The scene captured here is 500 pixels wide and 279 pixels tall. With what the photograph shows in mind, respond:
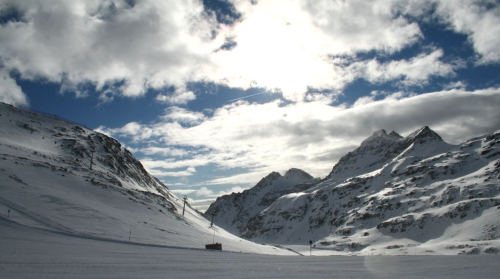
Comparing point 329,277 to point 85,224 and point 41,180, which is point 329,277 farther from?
point 41,180

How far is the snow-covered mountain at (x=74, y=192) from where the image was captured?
42219 mm

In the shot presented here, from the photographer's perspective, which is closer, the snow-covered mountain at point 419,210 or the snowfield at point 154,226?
the snowfield at point 154,226

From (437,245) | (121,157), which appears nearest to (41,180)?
(121,157)

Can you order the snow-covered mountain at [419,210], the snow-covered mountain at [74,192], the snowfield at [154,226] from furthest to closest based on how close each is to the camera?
the snow-covered mountain at [419,210] < the snow-covered mountain at [74,192] < the snowfield at [154,226]

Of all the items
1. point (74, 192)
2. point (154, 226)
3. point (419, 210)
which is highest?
point (74, 192)

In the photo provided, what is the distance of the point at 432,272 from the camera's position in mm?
19781


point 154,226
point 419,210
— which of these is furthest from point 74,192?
point 419,210

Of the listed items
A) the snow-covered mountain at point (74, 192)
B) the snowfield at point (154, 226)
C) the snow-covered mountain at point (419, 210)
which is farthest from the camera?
the snow-covered mountain at point (419, 210)

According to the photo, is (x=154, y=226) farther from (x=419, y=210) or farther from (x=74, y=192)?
(x=419, y=210)

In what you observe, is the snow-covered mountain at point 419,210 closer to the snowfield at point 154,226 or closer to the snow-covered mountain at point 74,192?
the snowfield at point 154,226

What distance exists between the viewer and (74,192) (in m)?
56.8

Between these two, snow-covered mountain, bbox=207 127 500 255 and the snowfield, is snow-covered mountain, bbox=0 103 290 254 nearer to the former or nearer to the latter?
the snowfield

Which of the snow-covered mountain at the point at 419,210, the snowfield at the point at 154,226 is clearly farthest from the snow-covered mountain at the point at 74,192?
the snow-covered mountain at the point at 419,210

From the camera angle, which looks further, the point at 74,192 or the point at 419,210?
the point at 419,210
